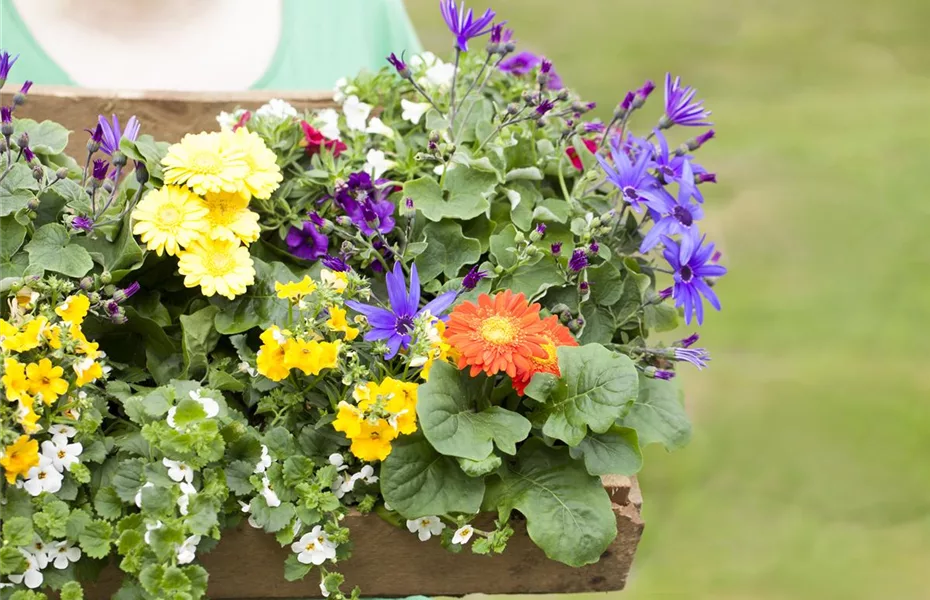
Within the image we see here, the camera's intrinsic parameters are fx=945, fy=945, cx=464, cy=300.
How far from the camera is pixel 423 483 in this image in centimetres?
73

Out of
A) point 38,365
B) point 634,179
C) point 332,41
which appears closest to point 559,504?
point 634,179

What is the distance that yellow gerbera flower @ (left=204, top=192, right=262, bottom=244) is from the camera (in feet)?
2.56

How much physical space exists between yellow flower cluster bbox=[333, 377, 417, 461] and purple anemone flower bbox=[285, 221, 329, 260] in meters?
0.18

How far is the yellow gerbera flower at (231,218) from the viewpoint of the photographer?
0.78 meters

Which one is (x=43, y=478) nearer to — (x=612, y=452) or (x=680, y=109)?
(x=612, y=452)

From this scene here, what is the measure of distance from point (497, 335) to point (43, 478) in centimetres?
34

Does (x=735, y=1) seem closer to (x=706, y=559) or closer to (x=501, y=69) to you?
(x=706, y=559)

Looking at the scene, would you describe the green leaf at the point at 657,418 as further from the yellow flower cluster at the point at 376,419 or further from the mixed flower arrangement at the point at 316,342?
the yellow flower cluster at the point at 376,419

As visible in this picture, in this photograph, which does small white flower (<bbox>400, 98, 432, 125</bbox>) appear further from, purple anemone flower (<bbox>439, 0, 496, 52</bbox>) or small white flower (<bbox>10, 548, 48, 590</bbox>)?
small white flower (<bbox>10, 548, 48, 590</bbox>)

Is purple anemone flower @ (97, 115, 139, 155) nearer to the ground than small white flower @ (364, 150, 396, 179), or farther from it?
nearer to the ground

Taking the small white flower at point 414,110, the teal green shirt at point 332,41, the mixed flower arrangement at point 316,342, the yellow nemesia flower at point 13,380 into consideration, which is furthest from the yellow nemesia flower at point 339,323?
the teal green shirt at point 332,41

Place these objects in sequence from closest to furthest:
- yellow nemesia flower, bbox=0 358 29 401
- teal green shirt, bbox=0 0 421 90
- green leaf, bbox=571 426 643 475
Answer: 1. yellow nemesia flower, bbox=0 358 29 401
2. green leaf, bbox=571 426 643 475
3. teal green shirt, bbox=0 0 421 90

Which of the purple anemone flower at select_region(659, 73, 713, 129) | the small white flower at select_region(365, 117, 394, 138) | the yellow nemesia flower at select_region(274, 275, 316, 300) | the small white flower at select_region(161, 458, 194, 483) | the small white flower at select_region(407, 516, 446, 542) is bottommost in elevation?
the small white flower at select_region(161, 458, 194, 483)

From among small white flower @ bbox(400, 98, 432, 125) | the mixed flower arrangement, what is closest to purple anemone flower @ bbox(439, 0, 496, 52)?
the mixed flower arrangement
